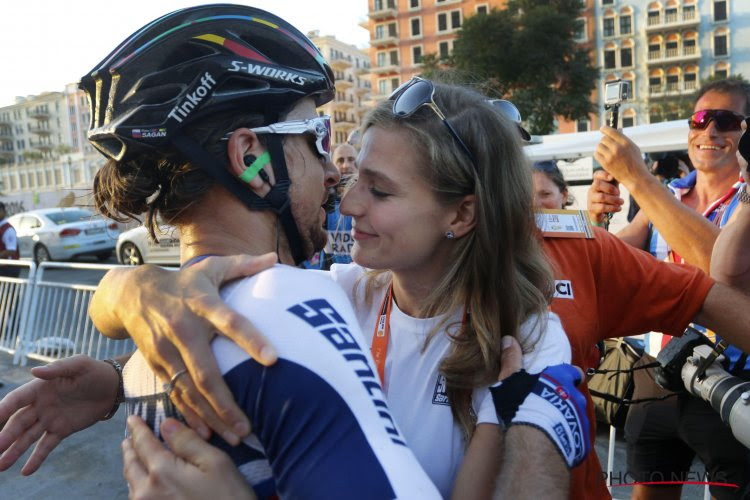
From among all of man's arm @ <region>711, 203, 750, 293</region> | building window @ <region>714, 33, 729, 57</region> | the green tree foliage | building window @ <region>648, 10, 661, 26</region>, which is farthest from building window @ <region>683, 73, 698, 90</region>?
man's arm @ <region>711, 203, 750, 293</region>

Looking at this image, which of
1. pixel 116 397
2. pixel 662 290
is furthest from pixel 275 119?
pixel 662 290

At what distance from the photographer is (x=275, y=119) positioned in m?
1.42

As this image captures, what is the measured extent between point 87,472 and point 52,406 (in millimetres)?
2966

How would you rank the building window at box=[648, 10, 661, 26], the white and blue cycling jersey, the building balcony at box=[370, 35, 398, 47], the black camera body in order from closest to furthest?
1. the white and blue cycling jersey
2. the black camera body
3. the building window at box=[648, 10, 661, 26]
4. the building balcony at box=[370, 35, 398, 47]

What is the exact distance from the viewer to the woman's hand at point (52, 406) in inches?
58.7

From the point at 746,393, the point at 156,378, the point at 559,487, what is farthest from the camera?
the point at 746,393

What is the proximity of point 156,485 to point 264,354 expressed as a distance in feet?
1.11

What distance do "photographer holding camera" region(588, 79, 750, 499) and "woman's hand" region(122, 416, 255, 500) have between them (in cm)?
199

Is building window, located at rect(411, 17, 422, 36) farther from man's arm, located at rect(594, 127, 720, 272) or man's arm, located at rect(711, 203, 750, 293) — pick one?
man's arm, located at rect(711, 203, 750, 293)

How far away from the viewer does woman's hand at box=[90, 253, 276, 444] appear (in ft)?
3.15

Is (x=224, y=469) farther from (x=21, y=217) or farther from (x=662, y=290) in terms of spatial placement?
(x=21, y=217)

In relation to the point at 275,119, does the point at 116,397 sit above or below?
below

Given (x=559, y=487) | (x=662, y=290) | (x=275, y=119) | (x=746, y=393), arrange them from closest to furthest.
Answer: (x=559, y=487) → (x=275, y=119) → (x=746, y=393) → (x=662, y=290)

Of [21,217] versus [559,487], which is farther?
[21,217]
